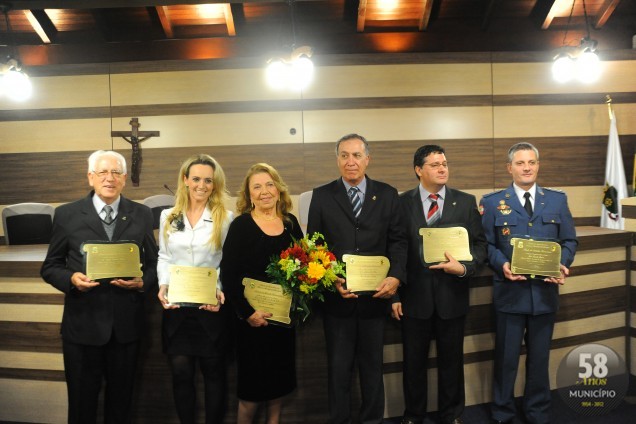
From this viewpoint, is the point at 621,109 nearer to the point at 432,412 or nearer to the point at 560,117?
the point at 560,117

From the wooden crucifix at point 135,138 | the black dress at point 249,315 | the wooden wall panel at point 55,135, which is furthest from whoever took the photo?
the wooden wall panel at point 55,135

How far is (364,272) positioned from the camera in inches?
86.6

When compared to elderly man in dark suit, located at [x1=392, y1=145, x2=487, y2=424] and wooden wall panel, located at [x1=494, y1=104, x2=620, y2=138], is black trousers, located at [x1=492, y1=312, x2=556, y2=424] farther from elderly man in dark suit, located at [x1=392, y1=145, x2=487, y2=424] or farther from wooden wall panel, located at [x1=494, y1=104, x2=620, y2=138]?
wooden wall panel, located at [x1=494, y1=104, x2=620, y2=138]

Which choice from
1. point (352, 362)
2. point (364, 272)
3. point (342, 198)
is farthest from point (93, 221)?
point (352, 362)

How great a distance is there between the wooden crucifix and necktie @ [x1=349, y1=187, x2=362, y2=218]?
392 cm

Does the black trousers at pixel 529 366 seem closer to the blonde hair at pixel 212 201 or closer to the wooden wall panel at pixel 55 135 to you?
the blonde hair at pixel 212 201

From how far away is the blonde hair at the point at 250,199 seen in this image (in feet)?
7.20

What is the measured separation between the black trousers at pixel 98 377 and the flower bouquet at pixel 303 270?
85 cm

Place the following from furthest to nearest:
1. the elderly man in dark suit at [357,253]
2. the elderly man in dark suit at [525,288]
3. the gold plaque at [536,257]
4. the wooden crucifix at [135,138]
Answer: the wooden crucifix at [135,138] → the elderly man in dark suit at [525,288] → the gold plaque at [536,257] → the elderly man in dark suit at [357,253]

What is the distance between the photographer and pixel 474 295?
2852 mm

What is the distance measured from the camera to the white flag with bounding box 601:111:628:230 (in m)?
5.48

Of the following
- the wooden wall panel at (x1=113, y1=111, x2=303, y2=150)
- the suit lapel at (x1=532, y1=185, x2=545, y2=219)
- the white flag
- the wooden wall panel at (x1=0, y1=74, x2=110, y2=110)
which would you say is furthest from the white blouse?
the white flag

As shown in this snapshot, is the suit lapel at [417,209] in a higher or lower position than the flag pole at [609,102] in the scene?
lower

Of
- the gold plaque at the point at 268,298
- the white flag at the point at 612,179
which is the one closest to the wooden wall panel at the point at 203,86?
the gold plaque at the point at 268,298
